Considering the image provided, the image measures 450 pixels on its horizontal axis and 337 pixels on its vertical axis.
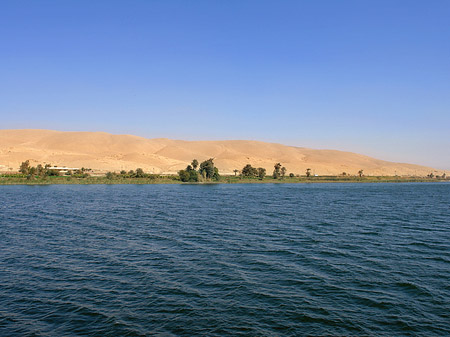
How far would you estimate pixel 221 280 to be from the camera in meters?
20.3

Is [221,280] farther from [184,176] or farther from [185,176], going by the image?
[184,176]

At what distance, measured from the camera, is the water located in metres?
15.2

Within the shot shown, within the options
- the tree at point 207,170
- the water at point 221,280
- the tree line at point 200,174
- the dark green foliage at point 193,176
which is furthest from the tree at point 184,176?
the water at point 221,280

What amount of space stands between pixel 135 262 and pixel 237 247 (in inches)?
317

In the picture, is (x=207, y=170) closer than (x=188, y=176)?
No

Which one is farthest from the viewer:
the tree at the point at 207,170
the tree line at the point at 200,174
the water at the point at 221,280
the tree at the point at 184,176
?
the tree at the point at 207,170

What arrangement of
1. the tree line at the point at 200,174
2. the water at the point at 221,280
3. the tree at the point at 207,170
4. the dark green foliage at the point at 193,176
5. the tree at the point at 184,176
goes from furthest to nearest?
the tree at the point at 207,170, the dark green foliage at the point at 193,176, the tree line at the point at 200,174, the tree at the point at 184,176, the water at the point at 221,280

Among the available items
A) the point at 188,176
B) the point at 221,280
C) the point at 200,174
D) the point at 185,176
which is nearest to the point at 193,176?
the point at 188,176

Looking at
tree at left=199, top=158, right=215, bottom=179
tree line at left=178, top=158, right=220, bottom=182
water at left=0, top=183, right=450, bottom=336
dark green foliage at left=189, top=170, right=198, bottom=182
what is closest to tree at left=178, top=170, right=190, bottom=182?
tree line at left=178, top=158, right=220, bottom=182

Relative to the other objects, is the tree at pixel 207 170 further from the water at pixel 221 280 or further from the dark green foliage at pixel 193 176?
the water at pixel 221 280

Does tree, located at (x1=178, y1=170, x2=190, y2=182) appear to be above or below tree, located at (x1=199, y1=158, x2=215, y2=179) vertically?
below

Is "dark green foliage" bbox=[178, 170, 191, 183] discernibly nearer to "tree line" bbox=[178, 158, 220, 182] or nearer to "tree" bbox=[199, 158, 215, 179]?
"tree line" bbox=[178, 158, 220, 182]

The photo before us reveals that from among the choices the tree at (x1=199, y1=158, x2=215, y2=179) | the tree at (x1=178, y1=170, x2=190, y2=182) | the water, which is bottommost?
the water

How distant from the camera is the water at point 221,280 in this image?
1521 cm
